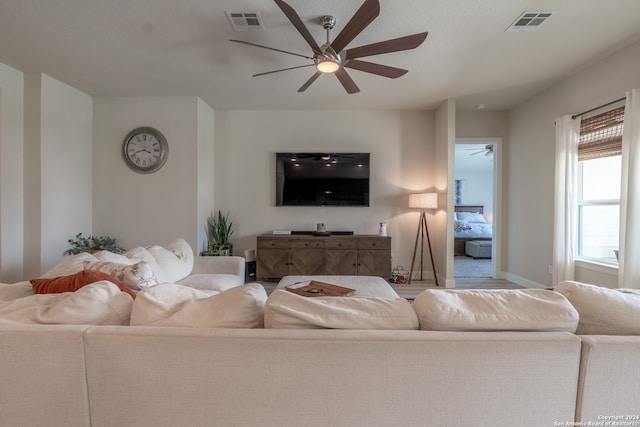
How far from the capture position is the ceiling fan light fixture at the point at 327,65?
231 cm

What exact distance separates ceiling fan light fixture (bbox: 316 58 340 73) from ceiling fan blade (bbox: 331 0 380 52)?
0.10m

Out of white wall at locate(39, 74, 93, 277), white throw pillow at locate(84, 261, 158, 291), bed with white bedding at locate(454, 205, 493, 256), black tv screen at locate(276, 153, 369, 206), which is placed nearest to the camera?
white throw pillow at locate(84, 261, 158, 291)

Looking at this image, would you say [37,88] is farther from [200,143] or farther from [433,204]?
[433,204]

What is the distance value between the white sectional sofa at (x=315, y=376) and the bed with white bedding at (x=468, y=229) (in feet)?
20.7

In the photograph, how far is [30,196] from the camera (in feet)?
11.0

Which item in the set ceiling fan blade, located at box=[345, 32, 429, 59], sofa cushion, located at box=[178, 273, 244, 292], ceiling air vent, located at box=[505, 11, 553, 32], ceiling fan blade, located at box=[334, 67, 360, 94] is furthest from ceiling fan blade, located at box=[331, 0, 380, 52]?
sofa cushion, located at box=[178, 273, 244, 292]

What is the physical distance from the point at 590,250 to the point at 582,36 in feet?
7.38

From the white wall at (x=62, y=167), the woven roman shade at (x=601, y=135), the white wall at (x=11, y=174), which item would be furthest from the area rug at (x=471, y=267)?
the white wall at (x=11, y=174)

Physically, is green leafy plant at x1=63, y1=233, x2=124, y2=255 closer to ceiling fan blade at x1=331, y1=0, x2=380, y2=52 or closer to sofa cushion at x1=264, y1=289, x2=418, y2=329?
ceiling fan blade at x1=331, y1=0, x2=380, y2=52

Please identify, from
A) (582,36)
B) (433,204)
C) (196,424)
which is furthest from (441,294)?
(433,204)

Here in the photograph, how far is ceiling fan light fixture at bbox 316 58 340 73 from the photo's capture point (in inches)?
91.0

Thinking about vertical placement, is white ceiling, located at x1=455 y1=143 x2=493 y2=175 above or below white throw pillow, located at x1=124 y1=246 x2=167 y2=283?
above

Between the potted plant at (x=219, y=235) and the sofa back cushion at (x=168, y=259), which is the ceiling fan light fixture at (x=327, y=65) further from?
the potted plant at (x=219, y=235)

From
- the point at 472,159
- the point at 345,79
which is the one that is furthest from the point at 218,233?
the point at 472,159
